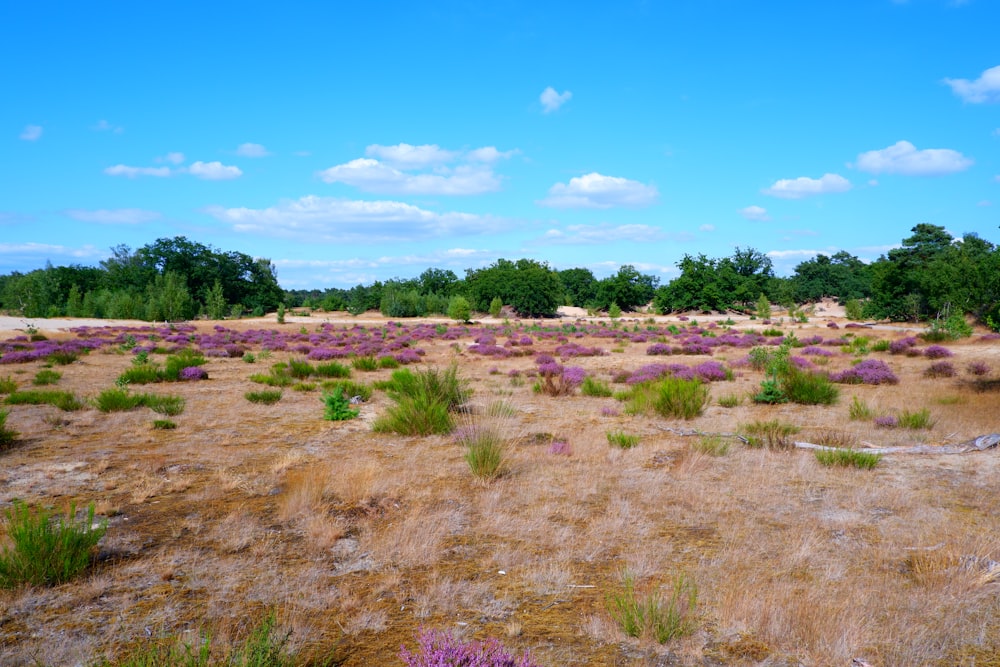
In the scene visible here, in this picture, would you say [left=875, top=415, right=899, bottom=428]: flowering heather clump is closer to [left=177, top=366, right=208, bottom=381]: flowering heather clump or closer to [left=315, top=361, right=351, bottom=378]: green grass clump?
[left=315, top=361, right=351, bottom=378]: green grass clump

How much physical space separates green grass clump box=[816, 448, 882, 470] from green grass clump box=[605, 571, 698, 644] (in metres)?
4.52

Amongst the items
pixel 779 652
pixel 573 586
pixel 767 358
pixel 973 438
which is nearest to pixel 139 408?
pixel 573 586

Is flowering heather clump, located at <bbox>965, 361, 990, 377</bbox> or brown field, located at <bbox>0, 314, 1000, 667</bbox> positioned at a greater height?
flowering heather clump, located at <bbox>965, 361, 990, 377</bbox>

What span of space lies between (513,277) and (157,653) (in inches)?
2805

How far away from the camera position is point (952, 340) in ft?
76.7

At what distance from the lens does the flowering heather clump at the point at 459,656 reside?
275cm

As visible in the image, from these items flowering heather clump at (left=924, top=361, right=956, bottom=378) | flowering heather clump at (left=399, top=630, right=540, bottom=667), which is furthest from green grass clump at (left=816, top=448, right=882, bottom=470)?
flowering heather clump at (left=924, top=361, right=956, bottom=378)

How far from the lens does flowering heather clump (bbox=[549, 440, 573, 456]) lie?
774 centimetres

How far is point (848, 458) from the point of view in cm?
693

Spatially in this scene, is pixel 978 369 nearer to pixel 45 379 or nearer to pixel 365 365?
pixel 365 365

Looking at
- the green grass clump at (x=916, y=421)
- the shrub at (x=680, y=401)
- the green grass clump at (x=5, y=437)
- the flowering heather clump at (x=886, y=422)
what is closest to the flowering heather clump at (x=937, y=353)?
the green grass clump at (x=916, y=421)

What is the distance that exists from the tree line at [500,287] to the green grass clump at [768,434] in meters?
37.0

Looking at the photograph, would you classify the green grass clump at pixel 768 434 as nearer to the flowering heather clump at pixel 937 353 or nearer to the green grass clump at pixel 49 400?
the green grass clump at pixel 49 400

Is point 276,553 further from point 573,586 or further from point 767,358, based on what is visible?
point 767,358
